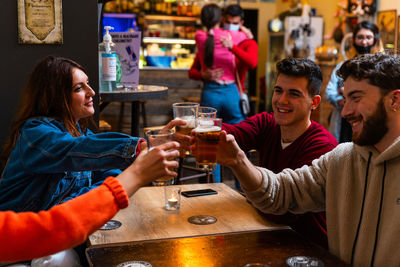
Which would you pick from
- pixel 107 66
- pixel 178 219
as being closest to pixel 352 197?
pixel 178 219

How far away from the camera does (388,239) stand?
149 cm

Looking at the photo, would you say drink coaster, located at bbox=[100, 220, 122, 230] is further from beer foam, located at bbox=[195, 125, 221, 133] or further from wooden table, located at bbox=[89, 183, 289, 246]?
beer foam, located at bbox=[195, 125, 221, 133]

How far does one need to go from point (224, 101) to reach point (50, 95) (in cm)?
248

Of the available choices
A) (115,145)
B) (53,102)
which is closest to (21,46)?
(53,102)

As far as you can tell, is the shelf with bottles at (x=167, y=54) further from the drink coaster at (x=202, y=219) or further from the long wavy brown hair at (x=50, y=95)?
the drink coaster at (x=202, y=219)

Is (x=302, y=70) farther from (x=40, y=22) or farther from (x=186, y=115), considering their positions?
(x=40, y=22)

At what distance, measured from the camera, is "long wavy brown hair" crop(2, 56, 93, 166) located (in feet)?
7.01

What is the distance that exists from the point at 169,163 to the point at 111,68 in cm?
183

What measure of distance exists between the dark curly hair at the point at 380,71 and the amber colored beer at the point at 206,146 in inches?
22.3

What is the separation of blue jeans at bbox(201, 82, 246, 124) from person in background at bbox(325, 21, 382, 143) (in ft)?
2.87

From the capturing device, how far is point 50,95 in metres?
2.13

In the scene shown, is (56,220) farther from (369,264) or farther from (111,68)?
(111,68)

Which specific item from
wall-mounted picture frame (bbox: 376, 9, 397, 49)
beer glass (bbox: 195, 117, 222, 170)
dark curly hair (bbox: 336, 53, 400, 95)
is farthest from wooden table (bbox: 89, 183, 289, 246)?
wall-mounted picture frame (bbox: 376, 9, 397, 49)

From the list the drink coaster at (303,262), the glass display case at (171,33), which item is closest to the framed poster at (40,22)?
the drink coaster at (303,262)
